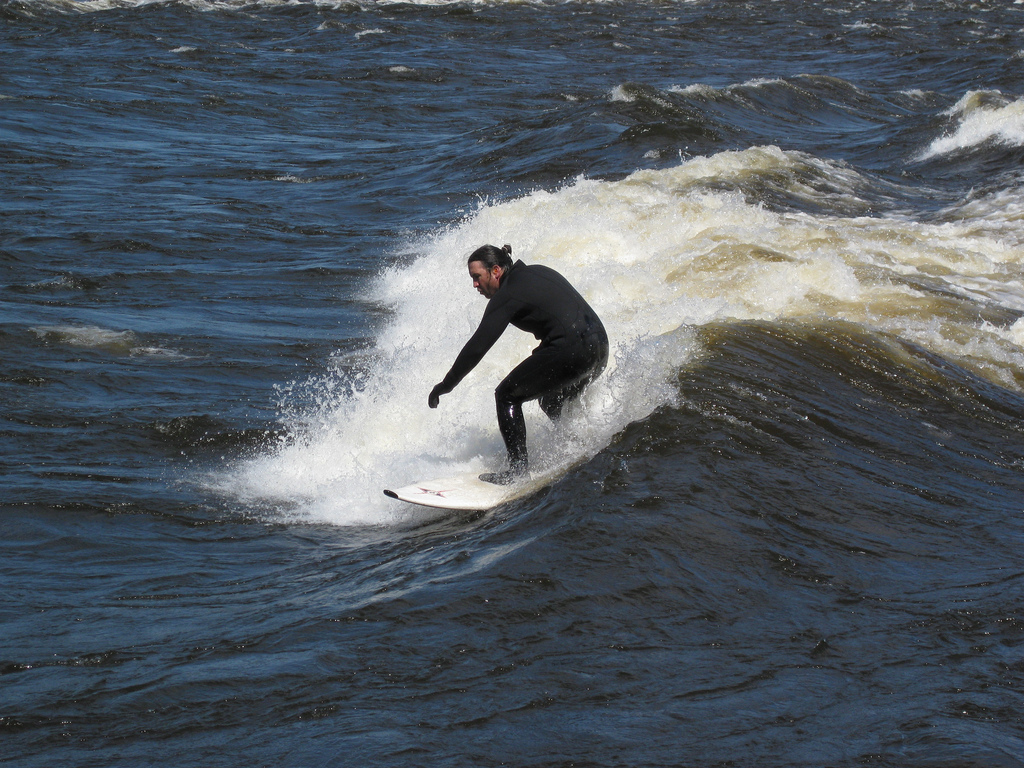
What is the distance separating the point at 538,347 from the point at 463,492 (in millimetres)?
1061

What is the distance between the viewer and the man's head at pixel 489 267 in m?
6.91

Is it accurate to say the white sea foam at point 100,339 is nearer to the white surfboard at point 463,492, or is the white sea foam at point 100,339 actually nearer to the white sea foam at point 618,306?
the white sea foam at point 618,306

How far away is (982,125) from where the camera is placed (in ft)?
69.8

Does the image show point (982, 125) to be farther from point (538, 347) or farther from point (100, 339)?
point (538, 347)

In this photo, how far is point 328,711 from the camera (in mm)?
4754

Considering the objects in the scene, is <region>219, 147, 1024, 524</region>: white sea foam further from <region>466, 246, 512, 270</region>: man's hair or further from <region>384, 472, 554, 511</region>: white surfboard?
<region>466, 246, 512, 270</region>: man's hair

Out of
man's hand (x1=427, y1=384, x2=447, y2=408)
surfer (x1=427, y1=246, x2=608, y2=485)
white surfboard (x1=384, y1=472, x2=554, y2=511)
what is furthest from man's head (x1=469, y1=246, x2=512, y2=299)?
white surfboard (x1=384, y1=472, x2=554, y2=511)

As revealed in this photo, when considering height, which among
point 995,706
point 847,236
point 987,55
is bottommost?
point 995,706

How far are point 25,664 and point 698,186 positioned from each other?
13.3 m

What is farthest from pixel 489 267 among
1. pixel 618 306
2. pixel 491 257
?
pixel 618 306

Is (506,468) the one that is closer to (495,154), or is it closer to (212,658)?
(212,658)

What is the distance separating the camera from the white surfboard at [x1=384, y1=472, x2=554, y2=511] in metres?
6.96

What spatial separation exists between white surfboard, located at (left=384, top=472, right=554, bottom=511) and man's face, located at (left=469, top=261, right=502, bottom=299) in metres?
1.27

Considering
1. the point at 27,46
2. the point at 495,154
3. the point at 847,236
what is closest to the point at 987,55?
the point at 495,154
